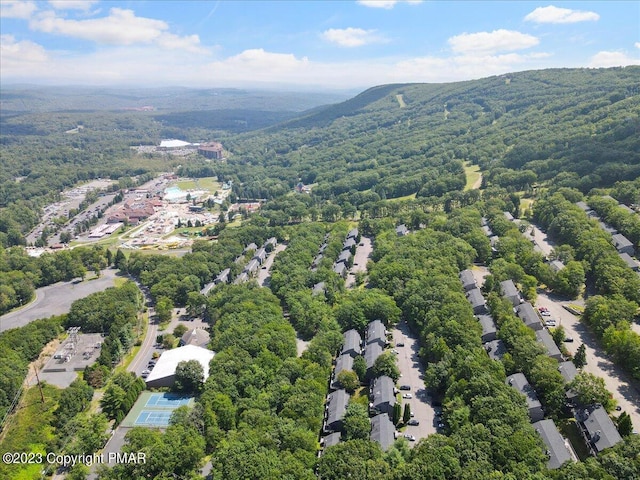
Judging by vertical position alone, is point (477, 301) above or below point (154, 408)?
above

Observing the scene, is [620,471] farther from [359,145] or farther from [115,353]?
[359,145]

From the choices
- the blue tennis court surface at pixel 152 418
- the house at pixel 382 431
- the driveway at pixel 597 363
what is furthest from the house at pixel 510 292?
the blue tennis court surface at pixel 152 418

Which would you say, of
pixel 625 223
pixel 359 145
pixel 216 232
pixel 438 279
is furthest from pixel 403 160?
pixel 438 279

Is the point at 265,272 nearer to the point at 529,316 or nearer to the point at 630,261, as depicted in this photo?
the point at 529,316

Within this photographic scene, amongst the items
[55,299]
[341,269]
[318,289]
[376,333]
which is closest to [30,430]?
[376,333]

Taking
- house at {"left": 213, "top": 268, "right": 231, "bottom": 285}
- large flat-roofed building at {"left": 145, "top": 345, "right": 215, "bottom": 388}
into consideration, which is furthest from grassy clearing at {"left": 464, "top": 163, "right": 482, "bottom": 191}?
large flat-roofed building at {"left": 145, "top": 345, "right": 215, "bottom": 388}

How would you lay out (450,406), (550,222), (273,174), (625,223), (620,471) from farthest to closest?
(273,174), (550,222), (625,223), (450,406), (620,471)
